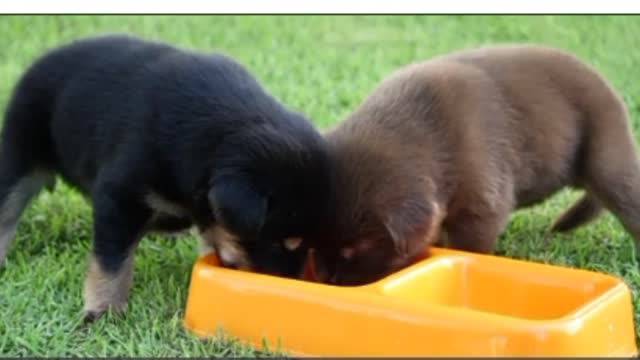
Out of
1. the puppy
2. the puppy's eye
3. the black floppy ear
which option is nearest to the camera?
the black floppy ear

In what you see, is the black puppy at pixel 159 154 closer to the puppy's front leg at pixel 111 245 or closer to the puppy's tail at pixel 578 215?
the puppy's front leg at pixel 111 245

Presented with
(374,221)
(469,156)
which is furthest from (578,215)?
(374,221)

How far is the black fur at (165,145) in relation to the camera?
4336mm

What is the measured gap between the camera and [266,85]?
8.14 m

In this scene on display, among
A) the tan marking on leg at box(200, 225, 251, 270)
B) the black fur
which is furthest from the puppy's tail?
the tan marking on leg at box(200, 225, 251, 270)

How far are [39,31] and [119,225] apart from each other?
516cm

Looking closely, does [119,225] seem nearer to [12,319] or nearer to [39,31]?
[12,319]

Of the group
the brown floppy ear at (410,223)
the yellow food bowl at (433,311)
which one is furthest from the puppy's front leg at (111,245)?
the brown floppy ear at (410,223)

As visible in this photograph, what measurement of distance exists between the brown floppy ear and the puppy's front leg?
0.92m

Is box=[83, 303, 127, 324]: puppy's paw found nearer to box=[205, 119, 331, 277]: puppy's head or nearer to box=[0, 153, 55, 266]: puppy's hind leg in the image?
box=[205, 119, 331, 277]: puppy's head

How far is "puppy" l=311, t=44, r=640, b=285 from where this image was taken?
4676mm

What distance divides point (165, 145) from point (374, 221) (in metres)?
0.82

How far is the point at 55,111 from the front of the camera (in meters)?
5.25

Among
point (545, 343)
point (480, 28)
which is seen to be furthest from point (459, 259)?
point (480, 28)
